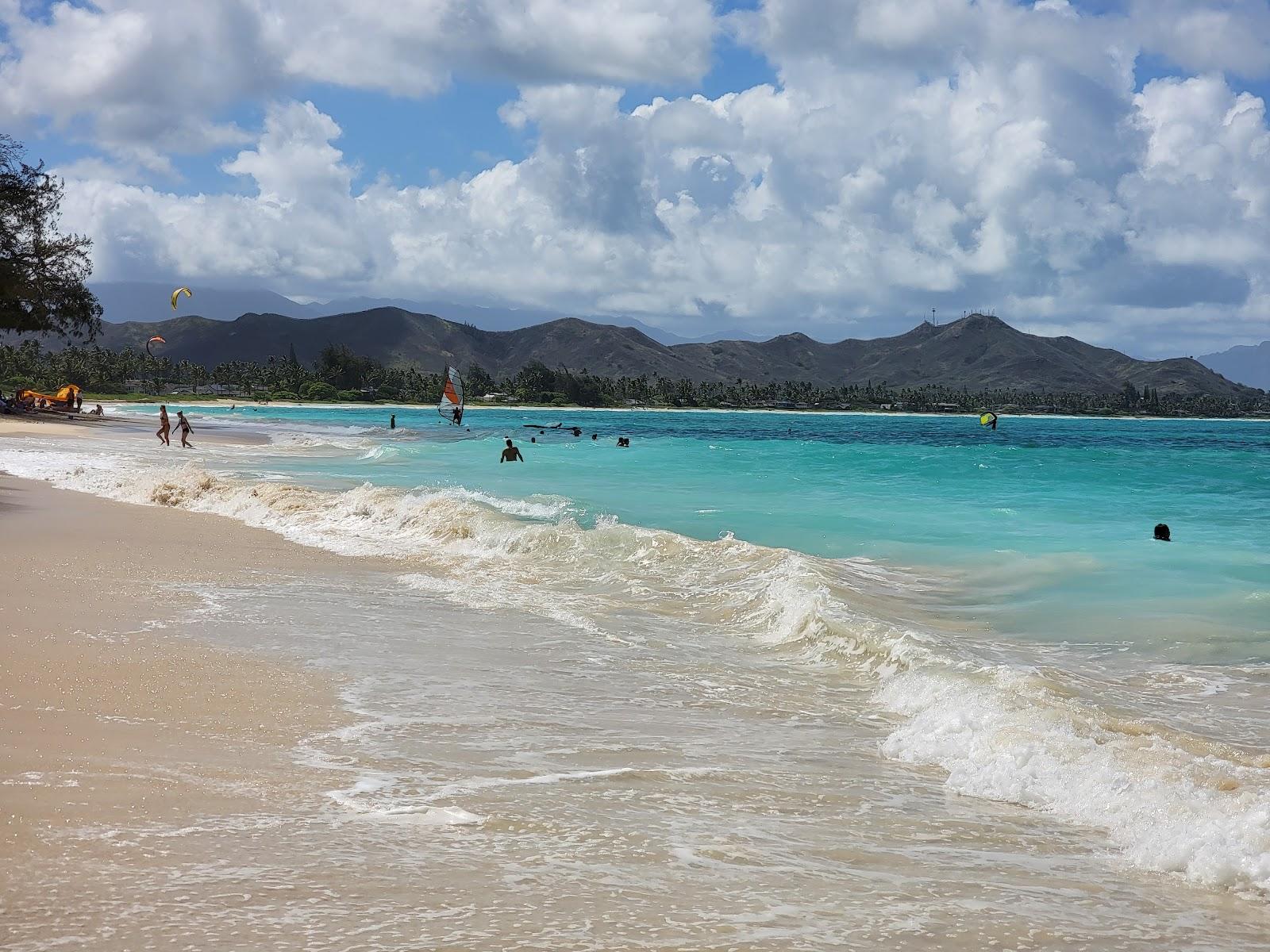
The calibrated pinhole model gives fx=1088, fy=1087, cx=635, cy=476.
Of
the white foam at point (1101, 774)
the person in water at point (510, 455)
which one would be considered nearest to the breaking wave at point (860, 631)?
the white foam at point (1101, 774)

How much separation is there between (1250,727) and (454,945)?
21.9 feet

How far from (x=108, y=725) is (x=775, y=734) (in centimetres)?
417

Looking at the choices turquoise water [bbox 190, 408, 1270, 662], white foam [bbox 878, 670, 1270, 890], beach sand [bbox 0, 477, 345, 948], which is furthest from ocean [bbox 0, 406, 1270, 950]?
beach sand [bbox 0, 477, 345, 948]

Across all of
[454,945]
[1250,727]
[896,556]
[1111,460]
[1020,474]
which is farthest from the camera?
[1111,460]

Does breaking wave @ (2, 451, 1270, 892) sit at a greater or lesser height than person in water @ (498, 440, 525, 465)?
lesser

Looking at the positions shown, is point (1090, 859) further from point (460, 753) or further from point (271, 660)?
point (271, 660)

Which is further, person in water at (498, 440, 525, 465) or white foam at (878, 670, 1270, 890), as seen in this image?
person in water at (498, 440, 525, 465)

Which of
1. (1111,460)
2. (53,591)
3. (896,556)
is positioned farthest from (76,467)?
(1111,460)

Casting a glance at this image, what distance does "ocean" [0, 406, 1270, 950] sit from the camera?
446 centimetres

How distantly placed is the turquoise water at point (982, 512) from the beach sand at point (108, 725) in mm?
8379

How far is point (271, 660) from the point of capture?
866 centimetres

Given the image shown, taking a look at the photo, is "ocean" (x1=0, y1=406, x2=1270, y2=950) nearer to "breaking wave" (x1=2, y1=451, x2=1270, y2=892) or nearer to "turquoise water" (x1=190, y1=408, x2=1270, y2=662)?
"breaking wave" (x1=2, y1=451, x2=1270, y2=892)

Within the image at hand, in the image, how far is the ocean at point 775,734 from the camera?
4.46m

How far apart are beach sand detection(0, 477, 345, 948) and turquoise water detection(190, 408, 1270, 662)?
8.38 meters
